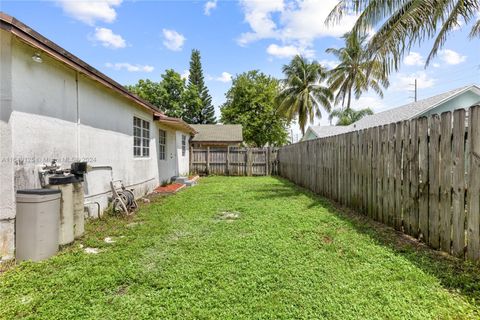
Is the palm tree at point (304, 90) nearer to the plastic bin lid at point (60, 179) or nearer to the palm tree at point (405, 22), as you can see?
the palm tree at point (405, 22)

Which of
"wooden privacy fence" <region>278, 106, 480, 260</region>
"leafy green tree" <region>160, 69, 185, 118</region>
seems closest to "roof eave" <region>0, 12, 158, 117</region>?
"wooden privacy fence" <region>278, 106, 480, 260</region>

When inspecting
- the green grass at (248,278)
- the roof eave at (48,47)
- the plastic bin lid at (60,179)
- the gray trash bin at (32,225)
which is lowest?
the green grass at (248,278)

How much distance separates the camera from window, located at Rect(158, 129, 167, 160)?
35.1ft

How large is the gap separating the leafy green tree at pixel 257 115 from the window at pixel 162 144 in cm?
2039

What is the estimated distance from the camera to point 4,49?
3352 millimetres

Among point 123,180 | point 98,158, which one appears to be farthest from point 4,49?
point 123,180

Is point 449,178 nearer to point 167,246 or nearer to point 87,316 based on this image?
point 167,246

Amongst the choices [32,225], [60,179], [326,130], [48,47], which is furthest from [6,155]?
[326,130]

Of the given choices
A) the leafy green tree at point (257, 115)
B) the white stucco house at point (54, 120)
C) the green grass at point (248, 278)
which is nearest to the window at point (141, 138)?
the white stucco house at point (54, 120)

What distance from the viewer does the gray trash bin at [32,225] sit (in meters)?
3.36

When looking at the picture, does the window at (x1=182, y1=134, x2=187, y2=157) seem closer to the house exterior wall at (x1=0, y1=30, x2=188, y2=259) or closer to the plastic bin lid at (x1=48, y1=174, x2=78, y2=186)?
the house exterior wall at (x1=0, y1=30, x2=188, y2=259)

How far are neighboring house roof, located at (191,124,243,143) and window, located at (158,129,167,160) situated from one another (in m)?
7.61

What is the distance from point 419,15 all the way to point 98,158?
835cm

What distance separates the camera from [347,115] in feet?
105
